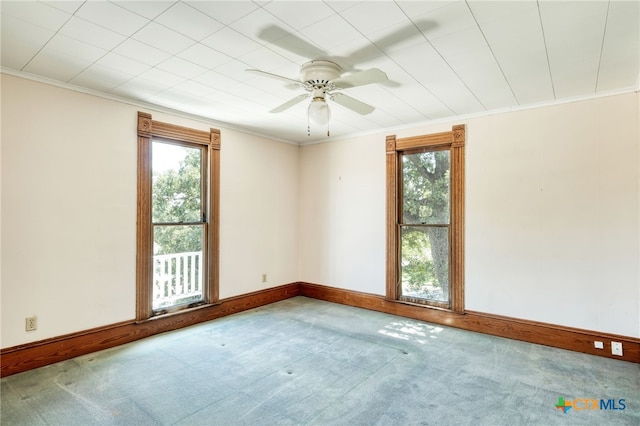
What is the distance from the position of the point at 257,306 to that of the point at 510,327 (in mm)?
3294

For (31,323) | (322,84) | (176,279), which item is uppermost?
(322,84)

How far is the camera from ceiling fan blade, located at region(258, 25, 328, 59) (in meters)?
2.18

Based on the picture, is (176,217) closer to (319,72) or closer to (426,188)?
(319,72)

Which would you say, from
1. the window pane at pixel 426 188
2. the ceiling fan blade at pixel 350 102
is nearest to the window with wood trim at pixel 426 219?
the window pane at pixel 426 188

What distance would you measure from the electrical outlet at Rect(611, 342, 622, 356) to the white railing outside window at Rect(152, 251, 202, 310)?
452cm

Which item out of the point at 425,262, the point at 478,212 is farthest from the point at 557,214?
the point at 425,262

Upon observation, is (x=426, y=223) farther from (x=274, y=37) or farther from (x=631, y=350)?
(x=274, y=37)

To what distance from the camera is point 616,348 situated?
315 cm

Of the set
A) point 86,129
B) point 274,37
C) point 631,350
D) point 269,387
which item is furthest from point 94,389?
point 631,350

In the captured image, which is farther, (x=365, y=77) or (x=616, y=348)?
(x=616, y=348)

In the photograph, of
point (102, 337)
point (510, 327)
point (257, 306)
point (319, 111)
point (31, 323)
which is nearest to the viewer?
point (319, 111)

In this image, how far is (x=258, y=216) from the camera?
5.04 meters

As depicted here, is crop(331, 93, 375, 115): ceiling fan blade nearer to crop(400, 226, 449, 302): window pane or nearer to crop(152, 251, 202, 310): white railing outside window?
crop(400, 226, 449, 302): window pane

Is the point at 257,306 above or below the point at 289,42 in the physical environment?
below
